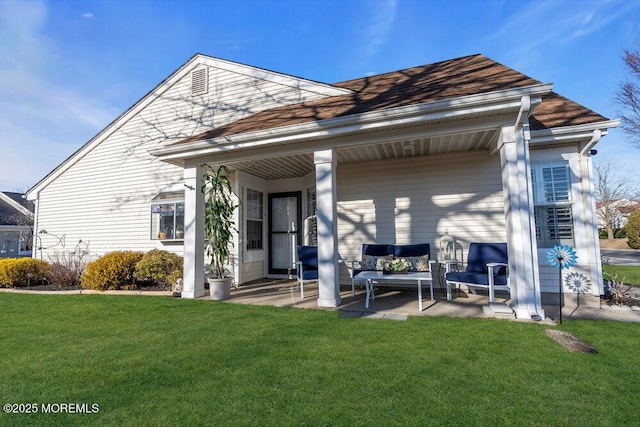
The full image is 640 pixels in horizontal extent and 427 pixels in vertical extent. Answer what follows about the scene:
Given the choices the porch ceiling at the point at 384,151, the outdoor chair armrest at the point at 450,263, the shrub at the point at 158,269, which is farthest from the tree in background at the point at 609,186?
the shrub at the point at 158,269

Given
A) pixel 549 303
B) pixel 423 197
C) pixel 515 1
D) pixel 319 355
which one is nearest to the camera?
pixel 319 355

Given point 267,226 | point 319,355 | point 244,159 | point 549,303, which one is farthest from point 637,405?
point 267,226

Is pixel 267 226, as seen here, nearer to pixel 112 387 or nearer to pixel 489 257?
pixel 489 257

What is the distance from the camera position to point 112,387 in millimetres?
2184

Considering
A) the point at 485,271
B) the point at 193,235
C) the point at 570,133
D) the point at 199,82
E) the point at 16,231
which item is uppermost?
the point at 199,82

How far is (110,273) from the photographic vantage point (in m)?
6.35

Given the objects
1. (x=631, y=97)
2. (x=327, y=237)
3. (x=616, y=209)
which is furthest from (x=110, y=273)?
(x=616, y=209)

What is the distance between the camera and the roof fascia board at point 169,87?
6.92 m

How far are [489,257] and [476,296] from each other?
0.83 meters

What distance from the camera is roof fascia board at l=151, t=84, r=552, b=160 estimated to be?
371cm

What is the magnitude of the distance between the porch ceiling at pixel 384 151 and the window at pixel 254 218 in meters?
0.66

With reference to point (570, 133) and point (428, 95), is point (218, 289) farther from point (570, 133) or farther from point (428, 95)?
point (570, 133)

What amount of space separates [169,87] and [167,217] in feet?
12.0

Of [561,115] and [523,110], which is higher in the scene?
[561,115]
